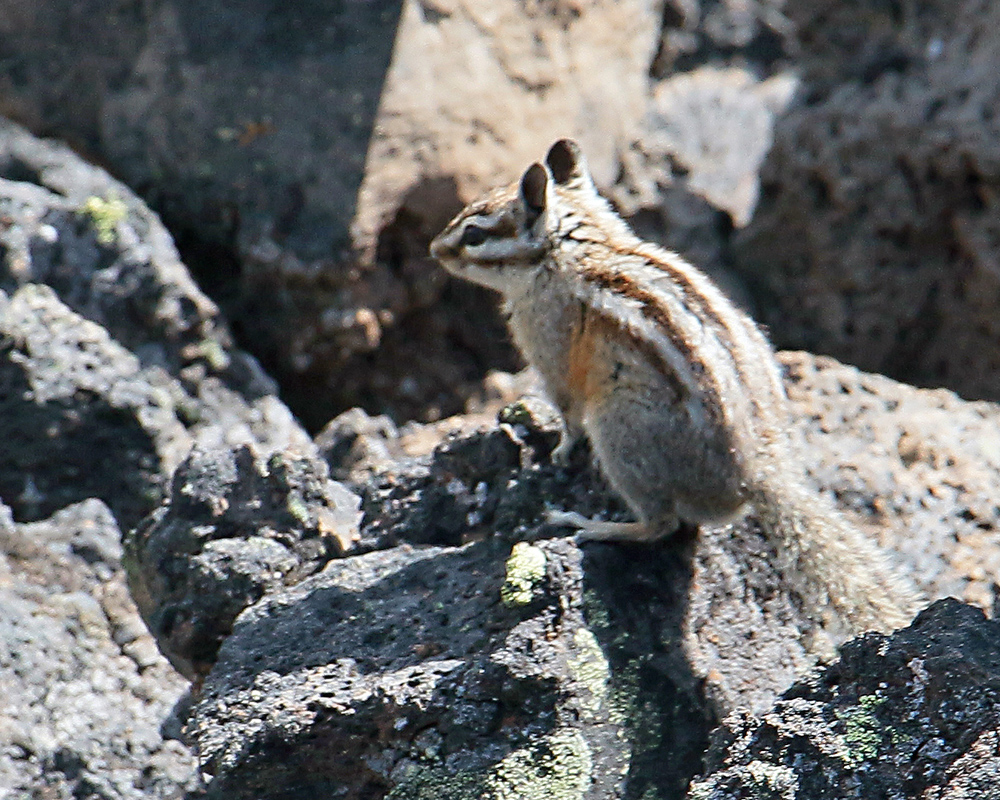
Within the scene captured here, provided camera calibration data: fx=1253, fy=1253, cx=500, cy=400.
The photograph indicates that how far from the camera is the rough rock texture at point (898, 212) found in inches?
260

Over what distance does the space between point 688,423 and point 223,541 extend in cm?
163

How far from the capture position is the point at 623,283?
180 inches

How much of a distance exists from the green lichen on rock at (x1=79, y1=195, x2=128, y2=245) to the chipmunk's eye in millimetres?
1750

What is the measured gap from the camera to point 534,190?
495 centimetres

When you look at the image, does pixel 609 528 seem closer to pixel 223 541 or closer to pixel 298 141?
pixel 223 541

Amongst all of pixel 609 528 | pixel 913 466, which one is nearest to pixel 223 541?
pixel 609 528

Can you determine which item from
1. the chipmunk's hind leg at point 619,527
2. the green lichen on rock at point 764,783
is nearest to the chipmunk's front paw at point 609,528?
the chipmunk's hind leg at point 619,527

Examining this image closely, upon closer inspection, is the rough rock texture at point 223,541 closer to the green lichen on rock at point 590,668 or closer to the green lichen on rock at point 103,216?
the green lichen on rock at point 590,668

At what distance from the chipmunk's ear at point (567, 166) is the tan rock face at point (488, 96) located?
1.28 m

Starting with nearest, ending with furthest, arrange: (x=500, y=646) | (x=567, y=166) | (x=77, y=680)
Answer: (x=500, y=646)
(x=77, y=680)
(x=567, y=166)

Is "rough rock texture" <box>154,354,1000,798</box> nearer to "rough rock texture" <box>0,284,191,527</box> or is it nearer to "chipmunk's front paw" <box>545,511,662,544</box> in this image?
"chipmunk's front paw" <box>545,511,662,544</box>

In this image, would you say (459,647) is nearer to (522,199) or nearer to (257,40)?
(522,199)

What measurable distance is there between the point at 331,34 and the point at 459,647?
405 centimetres

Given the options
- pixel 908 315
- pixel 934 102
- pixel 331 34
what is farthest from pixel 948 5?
pixel 331 34
